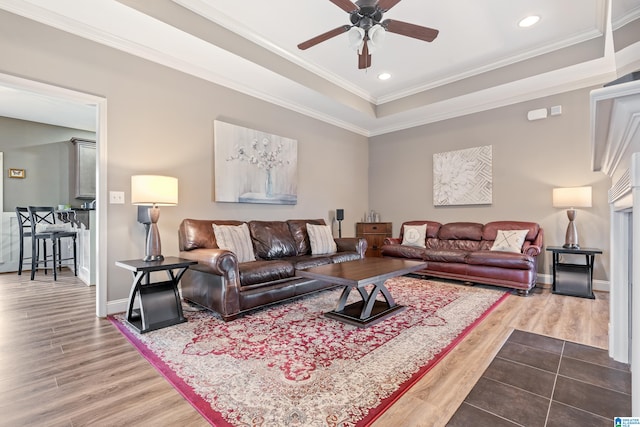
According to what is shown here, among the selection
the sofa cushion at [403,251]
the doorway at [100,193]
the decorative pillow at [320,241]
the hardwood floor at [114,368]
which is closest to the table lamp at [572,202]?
the hardwood floor at [114,368]

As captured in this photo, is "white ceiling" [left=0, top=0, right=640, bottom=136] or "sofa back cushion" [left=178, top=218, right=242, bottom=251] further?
"sofa back cushion" [left=178, top=218, right=242, bottom=251]

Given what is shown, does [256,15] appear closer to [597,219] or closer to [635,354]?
[635,354]

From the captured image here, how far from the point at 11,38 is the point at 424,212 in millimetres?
5680

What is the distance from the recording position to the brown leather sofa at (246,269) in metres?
Answer: 2.77

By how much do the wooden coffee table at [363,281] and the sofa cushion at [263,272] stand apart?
16.4 inches

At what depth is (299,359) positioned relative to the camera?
204cm

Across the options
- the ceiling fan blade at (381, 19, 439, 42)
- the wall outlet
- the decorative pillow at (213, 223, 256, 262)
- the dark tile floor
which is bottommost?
the dark tile floor

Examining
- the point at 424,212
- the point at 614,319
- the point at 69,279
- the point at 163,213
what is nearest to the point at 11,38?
the point at 163,213

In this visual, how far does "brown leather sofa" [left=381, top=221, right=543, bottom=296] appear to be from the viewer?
377 centimetres

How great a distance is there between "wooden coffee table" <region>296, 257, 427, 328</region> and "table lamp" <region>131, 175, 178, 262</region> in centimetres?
141

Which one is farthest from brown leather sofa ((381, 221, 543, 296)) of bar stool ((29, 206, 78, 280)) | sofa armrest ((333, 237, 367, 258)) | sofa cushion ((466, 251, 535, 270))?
bar stool ((29, 206, 78, 280))

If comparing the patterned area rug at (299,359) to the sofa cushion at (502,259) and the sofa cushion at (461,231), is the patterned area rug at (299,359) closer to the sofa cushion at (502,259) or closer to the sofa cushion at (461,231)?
the sofa cushion at (502,259)

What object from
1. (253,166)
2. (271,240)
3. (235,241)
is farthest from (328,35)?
(271,240)

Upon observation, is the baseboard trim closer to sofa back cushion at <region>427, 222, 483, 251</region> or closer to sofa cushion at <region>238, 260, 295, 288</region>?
sofa back cushion at <region>427, 222, 483, 251</region>
